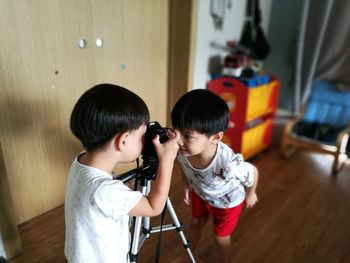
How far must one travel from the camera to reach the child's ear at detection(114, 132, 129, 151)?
84 cm

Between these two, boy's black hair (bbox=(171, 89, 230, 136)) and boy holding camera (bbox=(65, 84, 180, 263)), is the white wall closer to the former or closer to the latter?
boy's black hair (bbox=(171, 89, 230, 136))

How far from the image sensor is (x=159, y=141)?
898mm

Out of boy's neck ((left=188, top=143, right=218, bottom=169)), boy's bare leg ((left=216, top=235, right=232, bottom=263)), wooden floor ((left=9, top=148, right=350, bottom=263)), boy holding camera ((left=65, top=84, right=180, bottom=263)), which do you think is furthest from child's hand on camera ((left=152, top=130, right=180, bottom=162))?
wooden floor ((left=9, top=148, right=350, bottom=263))

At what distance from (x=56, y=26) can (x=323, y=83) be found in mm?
2546

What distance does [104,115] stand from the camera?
31.8 inches

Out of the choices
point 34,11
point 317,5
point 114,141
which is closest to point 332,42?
point 317,5

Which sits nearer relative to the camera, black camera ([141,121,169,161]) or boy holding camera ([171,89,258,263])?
black camera ([141,121,169,161])

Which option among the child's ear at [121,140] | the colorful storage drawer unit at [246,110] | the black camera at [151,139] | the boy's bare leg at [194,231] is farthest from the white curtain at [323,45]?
the child's ear at [121,140]

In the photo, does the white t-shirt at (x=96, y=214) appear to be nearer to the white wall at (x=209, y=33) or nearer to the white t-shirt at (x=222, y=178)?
the white t-shirt at (x=222, y=178)

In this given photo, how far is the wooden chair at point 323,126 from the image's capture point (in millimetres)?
2602

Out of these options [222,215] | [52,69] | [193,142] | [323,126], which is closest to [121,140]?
[193,142]

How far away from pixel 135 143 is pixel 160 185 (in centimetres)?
14

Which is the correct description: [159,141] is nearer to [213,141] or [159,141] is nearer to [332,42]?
[213,141]

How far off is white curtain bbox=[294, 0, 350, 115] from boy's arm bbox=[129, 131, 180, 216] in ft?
8.64
